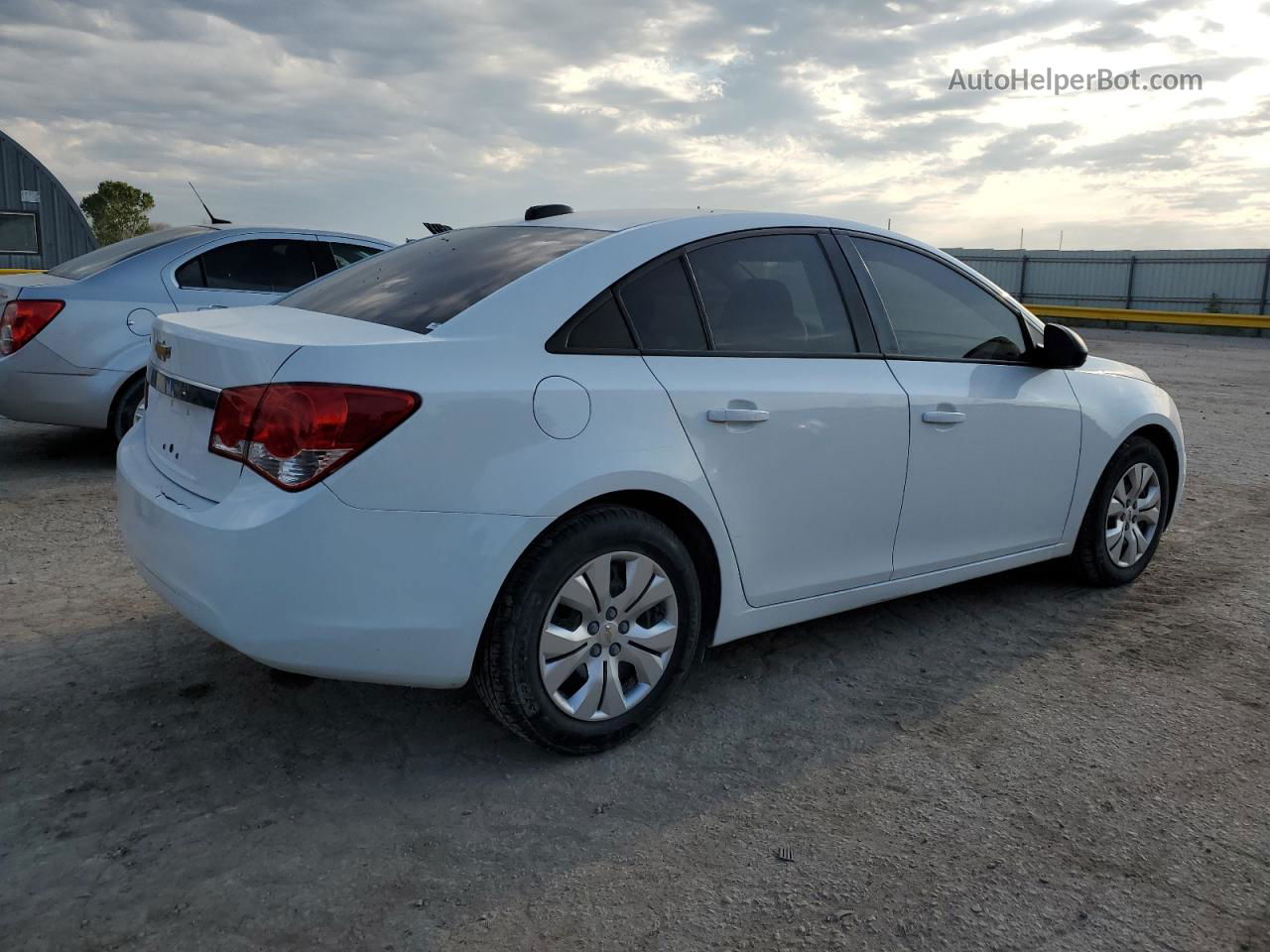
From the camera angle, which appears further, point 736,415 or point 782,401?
point 782,401

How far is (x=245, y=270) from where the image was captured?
755 centimetres

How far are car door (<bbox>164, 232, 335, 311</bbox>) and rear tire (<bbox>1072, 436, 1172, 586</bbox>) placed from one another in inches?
203

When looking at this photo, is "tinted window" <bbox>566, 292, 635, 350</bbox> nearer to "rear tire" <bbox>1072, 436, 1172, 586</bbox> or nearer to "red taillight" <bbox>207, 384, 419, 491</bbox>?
"red taillight" <bbox>207, 384, 419, 491</bbox>

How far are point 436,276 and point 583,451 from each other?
0.89m

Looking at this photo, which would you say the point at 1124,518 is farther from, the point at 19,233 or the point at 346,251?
the point at 19,233

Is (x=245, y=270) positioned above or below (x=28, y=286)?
above

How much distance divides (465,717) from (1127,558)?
3.17 meters

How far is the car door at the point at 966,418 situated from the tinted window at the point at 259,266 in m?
4.63

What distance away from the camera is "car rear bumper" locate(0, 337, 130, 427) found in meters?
6.51

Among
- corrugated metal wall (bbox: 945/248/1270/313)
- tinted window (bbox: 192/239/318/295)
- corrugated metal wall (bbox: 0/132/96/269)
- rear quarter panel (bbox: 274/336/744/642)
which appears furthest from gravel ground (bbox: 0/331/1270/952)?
corrugated metal wall (bbox: 945/248/1270/313)

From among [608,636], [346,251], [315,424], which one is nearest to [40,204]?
[346,251]

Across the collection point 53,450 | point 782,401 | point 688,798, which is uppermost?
point 782,401

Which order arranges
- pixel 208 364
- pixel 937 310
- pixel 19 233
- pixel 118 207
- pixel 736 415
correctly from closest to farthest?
1. pixel 208 364
2. pixel 736 415
3. pixel 937 310
4. pixel 19 233
5. pixel 118 207

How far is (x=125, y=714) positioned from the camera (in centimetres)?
333
